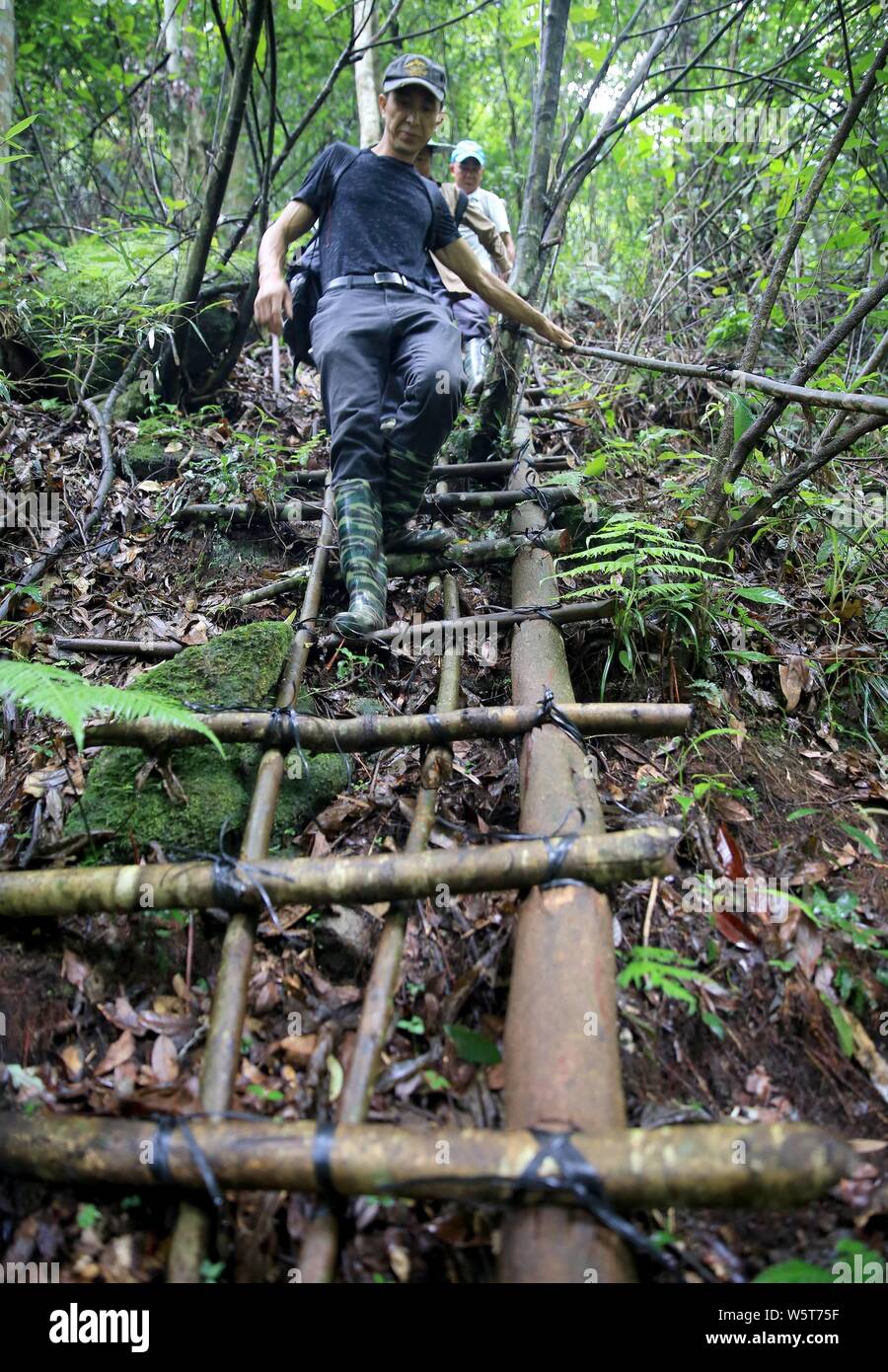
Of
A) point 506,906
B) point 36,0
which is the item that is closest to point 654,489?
point 506,906

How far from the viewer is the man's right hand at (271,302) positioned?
11.4 feet

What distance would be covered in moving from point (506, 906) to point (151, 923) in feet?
3.30

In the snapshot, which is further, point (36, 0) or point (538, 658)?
point (36, 0)

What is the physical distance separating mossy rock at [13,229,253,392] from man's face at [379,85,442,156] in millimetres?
1797

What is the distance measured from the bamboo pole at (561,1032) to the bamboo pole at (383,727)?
21cm

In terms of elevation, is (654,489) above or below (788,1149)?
above

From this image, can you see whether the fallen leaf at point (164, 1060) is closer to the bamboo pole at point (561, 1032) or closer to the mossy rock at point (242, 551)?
the bamboo pole at point (561, 1032)

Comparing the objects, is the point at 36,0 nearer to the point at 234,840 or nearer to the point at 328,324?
the point at 328,324

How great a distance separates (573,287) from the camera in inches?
308

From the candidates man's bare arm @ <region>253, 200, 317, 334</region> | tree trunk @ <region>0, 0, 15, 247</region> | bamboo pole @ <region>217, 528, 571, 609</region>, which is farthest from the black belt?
tree trunk @ <region>0, 0, 15, 247</region>

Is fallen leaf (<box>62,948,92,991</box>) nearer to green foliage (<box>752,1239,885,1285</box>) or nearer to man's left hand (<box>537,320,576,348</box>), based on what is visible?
green foliage (<box>752,1239,885,1285</box>)

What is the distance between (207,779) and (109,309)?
3956 mm

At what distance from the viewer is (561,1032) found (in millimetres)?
1680

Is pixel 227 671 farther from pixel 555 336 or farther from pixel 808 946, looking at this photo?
pixel 555 336
